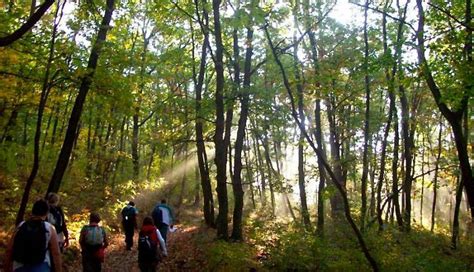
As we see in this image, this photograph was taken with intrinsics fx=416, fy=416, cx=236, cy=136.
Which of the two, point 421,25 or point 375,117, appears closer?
point 421,25

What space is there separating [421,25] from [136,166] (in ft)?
59.0

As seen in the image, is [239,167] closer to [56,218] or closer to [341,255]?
[341,255]

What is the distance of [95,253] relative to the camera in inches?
333

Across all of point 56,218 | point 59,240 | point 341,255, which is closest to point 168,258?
point 341,255

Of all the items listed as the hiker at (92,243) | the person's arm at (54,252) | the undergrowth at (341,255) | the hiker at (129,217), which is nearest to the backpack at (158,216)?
the hiker at (129,217)

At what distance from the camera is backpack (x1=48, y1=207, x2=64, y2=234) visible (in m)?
8.14

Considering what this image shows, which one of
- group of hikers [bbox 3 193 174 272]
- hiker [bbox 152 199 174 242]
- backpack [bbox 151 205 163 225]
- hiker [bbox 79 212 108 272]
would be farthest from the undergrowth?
hiker [bbox 79 212 108 272]

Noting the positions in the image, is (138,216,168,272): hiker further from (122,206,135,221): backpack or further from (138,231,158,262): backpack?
(122,206,135,221): backpack

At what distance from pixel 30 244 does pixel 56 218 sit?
3.53m

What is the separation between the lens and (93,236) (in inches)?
330

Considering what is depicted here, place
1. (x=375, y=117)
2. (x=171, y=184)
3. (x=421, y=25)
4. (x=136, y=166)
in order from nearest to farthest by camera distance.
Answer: (x=421, y=25) → (x=375, y=117) → (x=136, y=166) → (x=171, y=184)

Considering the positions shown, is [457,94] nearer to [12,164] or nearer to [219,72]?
[219,72]

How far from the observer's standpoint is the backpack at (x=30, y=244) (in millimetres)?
4844

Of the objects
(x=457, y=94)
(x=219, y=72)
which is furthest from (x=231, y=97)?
(x=457, y=94)
